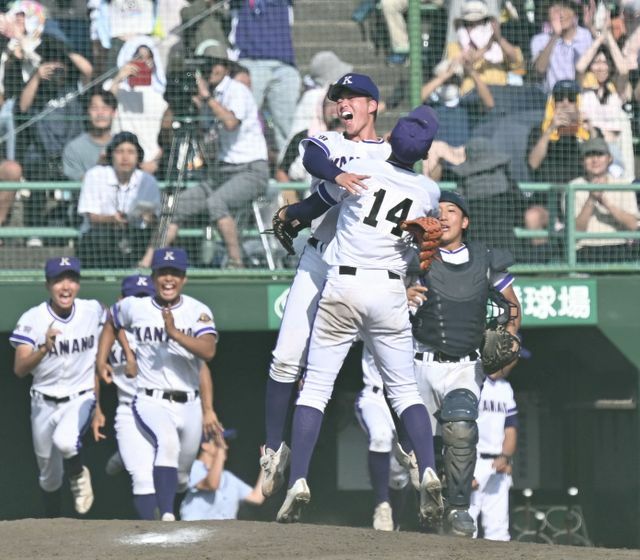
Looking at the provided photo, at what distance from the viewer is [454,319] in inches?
294

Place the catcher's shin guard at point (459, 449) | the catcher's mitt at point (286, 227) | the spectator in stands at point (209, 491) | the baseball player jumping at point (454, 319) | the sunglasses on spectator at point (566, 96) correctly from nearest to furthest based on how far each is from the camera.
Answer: the catcher's mitt at point (286, 227) → the catcher's shin guard at point (459, 449) → the baseball player jumping at point (454, 319) → the spectator in stands at point (209, 491) → the sunglasses on spectator at point (566, 96)

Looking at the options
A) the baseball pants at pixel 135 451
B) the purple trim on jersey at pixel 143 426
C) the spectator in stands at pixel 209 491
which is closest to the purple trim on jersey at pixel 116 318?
the purple trim on jersey at pixel 143 426

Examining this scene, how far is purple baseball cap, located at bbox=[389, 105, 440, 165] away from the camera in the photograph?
6531mm

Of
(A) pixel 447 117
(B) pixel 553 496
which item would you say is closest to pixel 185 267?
(A) pixel 447 117

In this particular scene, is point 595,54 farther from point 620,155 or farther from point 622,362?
point 622,362

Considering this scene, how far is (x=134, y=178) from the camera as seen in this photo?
9.77 m

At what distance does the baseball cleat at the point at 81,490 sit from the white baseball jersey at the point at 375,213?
149 inches

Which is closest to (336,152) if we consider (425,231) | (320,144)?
(320,144)

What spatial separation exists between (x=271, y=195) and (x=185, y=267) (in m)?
1.04

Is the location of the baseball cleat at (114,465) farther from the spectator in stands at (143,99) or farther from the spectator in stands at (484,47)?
the spectator in stands at (484,47)

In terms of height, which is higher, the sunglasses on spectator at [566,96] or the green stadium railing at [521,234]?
the sunglasses on spectator at [566,96]

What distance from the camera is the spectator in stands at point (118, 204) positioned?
31.9 ft

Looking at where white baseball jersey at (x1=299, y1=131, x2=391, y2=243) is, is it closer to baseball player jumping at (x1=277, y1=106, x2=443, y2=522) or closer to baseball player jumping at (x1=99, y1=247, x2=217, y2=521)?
baseball player jumping at (x1=277, y1=106, x2=443, y2=522)

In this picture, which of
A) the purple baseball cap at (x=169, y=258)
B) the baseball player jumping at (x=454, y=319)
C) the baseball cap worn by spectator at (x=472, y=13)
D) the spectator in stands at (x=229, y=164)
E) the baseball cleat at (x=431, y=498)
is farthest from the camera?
the baseball cap worn by spectator at (x=472, y=13)
